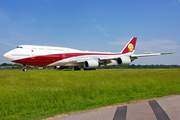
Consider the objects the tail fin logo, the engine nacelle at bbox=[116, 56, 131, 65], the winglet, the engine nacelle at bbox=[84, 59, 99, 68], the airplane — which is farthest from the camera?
the tail fin logo

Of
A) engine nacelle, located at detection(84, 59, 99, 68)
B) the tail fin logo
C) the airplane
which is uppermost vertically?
the tail fin logo

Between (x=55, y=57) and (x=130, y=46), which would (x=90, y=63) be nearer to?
(x=55, y=57)

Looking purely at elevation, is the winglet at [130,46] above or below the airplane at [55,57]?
above

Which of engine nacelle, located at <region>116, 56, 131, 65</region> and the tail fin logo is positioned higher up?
the tail fin logo

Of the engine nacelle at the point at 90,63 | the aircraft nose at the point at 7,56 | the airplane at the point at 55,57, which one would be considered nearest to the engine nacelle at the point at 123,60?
the airplane at the point at 55,57

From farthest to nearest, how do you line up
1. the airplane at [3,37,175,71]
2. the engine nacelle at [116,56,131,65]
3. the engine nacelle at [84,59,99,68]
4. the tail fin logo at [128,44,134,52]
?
the tail fin logo at [128,44,134,52] < the engine nacelle at [116,56,131,65] < the engine nacelle at [84,59,99,68] < the airplane at [3,37,175,71]

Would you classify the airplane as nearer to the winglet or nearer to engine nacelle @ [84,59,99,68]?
engine nacelle @ [84,59,99,68]

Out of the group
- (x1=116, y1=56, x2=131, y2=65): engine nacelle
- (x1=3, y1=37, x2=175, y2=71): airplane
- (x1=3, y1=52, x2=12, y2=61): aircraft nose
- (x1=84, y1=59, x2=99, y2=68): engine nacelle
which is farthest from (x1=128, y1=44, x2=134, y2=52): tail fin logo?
(x1=3, y1=52, x2=12, y2=61): aircraft nose

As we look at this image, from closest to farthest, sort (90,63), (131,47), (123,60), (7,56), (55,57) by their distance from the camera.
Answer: (7,56)
(55,57)
(90,63)
(123,60)
(131,47)

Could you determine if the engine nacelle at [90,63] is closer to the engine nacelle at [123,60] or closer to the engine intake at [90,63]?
the engine intake at [90,63]

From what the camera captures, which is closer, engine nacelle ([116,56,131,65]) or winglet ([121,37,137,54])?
engine nacelle ([116,56,131,65])

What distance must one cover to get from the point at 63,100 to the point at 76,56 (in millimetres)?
27947

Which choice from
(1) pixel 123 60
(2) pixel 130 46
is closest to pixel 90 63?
(1) pixel 123 60

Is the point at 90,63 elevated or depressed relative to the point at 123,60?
depressed
